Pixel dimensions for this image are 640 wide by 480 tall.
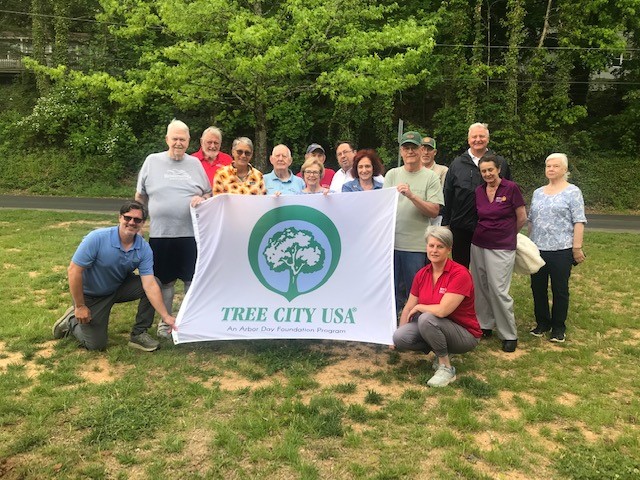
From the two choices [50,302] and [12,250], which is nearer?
[50,302]

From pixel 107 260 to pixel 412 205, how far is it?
2.70 m

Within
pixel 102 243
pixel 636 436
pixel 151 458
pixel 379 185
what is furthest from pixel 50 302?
pixel 636 436

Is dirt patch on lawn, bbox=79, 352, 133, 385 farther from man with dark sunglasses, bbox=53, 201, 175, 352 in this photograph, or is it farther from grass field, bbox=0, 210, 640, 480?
man with dark sunglasses, bbox=53, 201, 175, 352

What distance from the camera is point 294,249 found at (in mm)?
4617

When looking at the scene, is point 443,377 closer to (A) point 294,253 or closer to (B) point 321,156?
(A) point 294,253

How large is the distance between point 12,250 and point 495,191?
25.7 ft

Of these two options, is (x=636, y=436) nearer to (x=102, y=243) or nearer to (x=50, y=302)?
(x=102, y=243)

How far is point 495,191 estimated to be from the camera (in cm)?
464

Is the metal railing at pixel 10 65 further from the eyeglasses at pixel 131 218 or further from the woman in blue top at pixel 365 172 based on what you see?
the woman in blue top at pixel 365 172

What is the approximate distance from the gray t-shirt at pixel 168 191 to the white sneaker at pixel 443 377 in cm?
251

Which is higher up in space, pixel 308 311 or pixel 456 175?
pixel 456 175

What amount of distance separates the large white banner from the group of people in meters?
0.23

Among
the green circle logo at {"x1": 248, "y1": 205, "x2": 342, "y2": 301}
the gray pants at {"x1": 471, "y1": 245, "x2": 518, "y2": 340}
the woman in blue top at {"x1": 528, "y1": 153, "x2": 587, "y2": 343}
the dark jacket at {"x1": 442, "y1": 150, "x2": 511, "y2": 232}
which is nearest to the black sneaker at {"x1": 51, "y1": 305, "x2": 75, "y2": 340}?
the green circle logo at {"x1": 248, "y1": 205, "x2": 342, "y2": 301}

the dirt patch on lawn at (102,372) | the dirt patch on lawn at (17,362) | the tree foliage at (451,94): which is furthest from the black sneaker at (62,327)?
the tree foliage at (451,94)
